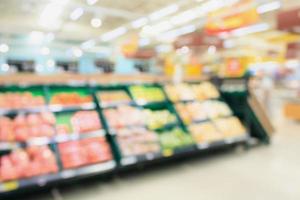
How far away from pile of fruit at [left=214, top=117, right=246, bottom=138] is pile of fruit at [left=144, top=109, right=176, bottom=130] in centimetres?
108

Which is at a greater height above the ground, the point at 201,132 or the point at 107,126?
the point at 107,126

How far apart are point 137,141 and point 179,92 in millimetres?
1484

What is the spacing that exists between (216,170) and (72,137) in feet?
7.41

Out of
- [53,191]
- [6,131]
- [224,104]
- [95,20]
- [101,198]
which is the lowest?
[101,198]

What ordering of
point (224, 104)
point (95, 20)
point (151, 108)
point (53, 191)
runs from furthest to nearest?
point (95, 20) < point (224, 104) < point (151, 108) < point (53, 191)

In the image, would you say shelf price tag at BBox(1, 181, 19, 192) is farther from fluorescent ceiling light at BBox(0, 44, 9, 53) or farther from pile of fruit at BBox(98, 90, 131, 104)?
fluorescent ceiling light at BBox(0, 44, 9, 53)

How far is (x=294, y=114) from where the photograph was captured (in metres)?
10.6

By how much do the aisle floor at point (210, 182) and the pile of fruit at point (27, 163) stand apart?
0.40 meters

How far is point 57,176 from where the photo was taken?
3484mm

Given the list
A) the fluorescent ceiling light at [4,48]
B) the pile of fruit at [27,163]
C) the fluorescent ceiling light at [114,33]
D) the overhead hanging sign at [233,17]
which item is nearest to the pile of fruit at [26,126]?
the pile of fruit at [27,163]

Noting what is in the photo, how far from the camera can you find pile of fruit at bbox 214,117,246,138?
18.3 ft

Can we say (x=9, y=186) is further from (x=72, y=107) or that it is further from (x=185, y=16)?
(x=185, y=16)

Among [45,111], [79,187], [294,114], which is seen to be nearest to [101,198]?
[79,187]

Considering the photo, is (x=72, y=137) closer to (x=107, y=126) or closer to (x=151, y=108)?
(x=107, y=126)
